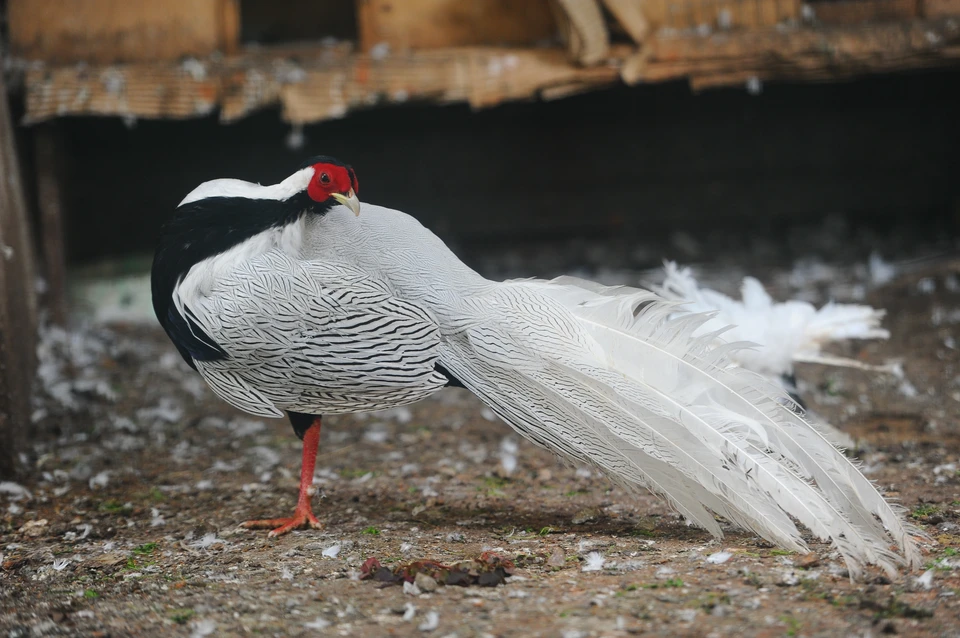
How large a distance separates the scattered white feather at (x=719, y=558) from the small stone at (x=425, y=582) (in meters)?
0.79

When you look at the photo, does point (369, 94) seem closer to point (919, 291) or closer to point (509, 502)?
point (509, 502)

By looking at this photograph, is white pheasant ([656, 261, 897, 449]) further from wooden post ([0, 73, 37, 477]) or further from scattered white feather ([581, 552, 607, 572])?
wooden post ([0, 73, 37, 477])

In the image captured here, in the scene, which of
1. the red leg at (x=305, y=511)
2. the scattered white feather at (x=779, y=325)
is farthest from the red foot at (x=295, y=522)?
the scattered white feather at (x=779, y=325)

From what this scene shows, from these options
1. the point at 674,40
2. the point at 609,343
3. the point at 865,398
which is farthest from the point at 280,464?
the point at 674,40

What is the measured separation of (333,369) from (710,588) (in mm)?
1281

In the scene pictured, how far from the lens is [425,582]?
2.57 m

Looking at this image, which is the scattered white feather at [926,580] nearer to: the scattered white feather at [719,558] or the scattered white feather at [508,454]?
the scattered white feather at [719,558]

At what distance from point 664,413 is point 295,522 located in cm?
136

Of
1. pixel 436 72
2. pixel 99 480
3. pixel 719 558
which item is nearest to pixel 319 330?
pixel 719 558

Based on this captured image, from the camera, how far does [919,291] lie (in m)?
5.76

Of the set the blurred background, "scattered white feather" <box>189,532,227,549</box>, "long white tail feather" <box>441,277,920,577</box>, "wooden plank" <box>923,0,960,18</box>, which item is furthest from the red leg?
"wooden plank" <box>923,0,960,18</box>

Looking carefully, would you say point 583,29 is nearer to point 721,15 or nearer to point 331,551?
point 721,15

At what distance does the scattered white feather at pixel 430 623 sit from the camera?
2.31 metres

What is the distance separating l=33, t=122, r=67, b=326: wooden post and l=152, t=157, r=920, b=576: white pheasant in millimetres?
2994
